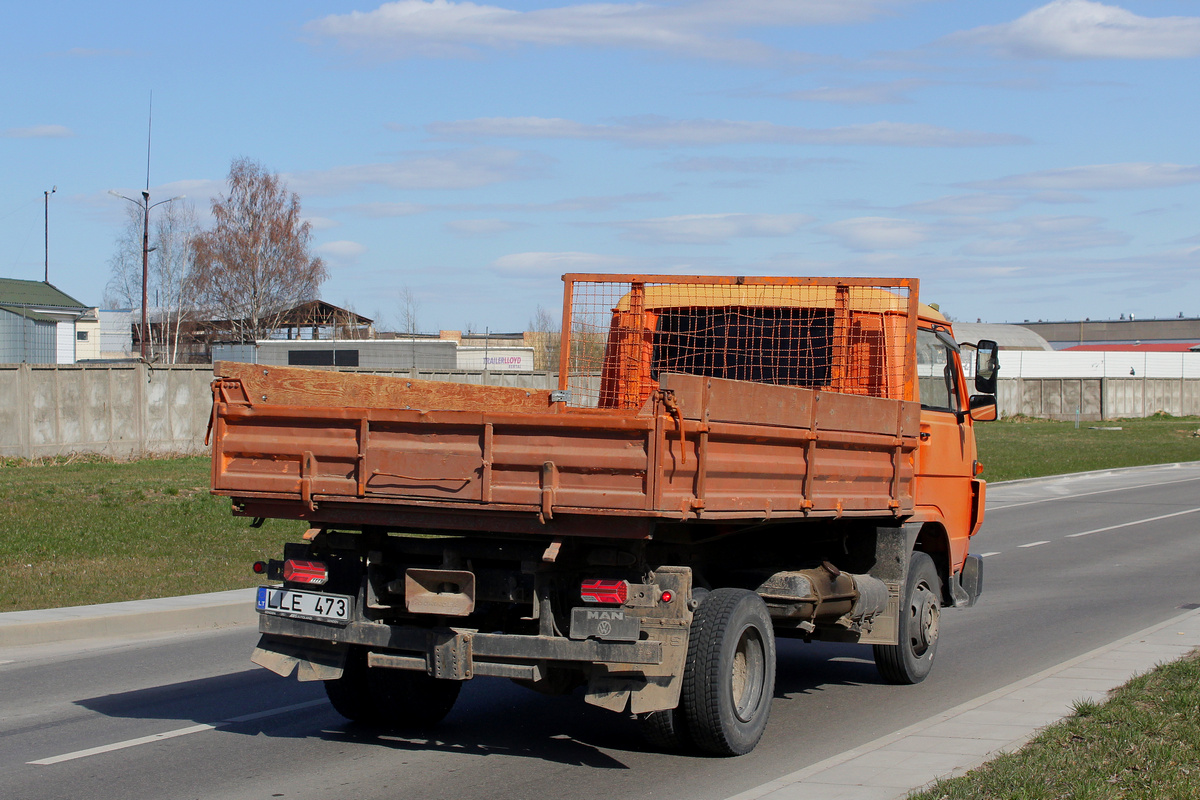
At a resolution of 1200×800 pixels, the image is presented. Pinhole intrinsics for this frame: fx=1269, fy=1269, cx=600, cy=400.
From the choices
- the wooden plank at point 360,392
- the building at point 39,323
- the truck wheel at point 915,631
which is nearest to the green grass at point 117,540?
the wooden plank at point 360,392

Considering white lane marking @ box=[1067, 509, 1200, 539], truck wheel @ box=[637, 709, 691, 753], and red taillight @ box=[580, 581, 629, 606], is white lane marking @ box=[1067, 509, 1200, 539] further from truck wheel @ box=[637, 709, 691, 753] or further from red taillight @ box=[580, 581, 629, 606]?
red taillight @ box=[580, 581, 629, 606]

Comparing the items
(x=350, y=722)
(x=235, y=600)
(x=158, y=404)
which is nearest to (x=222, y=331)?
(x=158, y=404)

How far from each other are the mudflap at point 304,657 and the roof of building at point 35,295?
59.9 meters

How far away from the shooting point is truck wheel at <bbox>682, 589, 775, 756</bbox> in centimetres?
663

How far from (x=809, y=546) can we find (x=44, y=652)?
635cm

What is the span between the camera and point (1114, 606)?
43.2 feet

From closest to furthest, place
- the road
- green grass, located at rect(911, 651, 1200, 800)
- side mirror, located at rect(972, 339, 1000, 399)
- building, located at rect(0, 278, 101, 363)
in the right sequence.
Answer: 1. green grass, located at rect(911, 651, 1200, 800)
2. the road
3. side mirror, located at rect(972, 339, 1000, 399)
4. building, located at rect(0, 278, 101, 363)

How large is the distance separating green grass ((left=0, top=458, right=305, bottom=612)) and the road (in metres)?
2.20

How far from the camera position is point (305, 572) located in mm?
7004

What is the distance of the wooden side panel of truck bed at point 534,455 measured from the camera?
6.00m

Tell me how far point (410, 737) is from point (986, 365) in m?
4.83

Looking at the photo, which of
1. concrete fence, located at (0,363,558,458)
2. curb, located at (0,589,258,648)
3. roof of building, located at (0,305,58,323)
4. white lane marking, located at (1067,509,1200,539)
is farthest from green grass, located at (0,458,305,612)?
roof of building, located at (0,305,58,323)

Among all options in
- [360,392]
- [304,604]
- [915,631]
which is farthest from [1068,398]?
[304,604]

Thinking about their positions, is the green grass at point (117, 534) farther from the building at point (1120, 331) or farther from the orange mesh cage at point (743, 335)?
the building at point (1120, 331)
